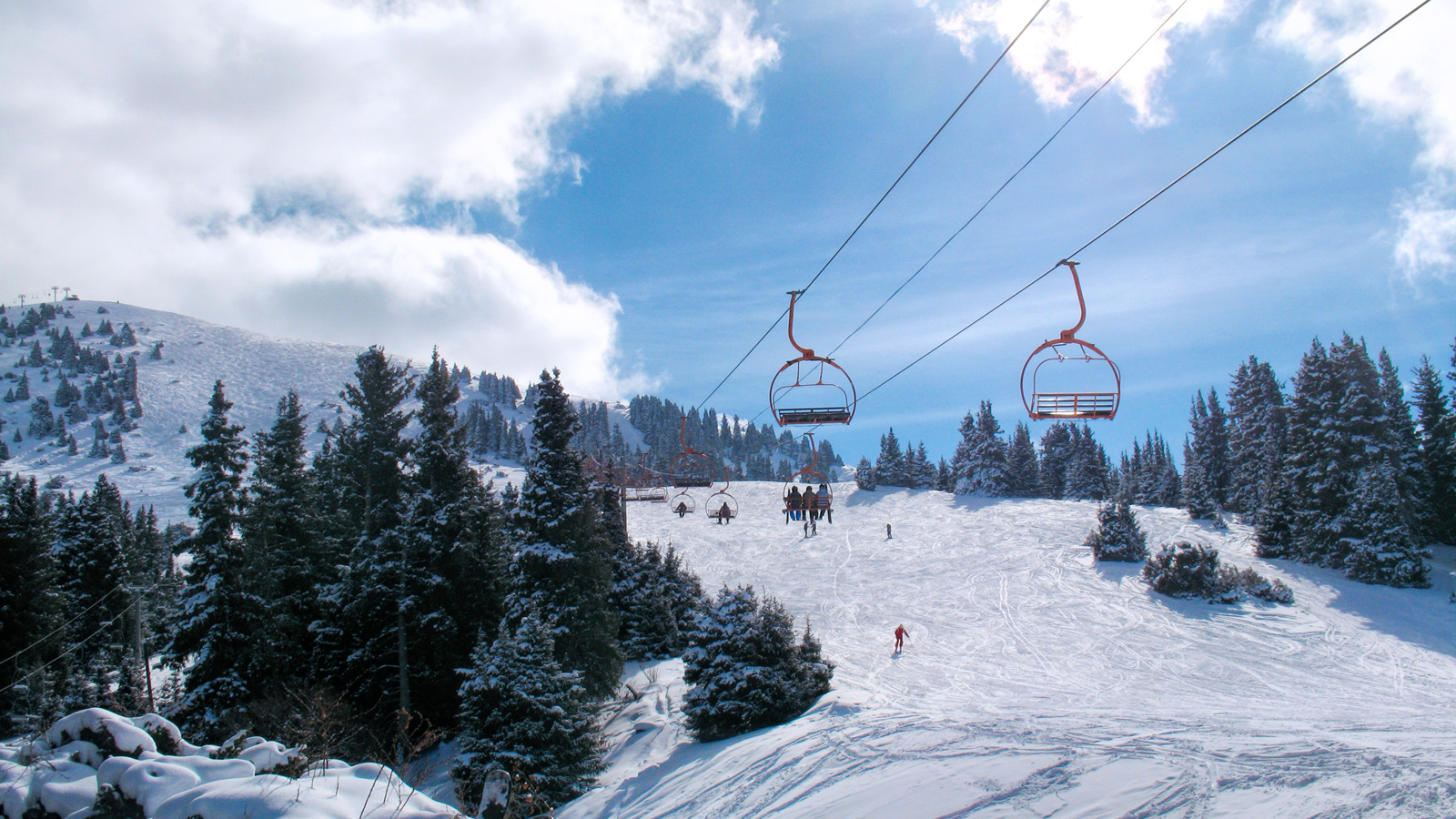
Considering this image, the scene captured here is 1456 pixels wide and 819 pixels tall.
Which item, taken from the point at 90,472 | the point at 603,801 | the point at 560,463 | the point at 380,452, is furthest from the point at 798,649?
the point at 90,472

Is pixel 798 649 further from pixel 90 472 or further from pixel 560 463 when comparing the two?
pixel 90 472

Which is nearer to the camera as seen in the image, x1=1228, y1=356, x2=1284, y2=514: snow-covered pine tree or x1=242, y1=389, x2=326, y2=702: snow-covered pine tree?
x1=242, y1=389, x2=326, y2=702: snow-covered pine tree

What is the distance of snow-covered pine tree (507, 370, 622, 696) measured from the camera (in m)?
25.5

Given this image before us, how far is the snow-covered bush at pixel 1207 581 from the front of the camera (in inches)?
1501

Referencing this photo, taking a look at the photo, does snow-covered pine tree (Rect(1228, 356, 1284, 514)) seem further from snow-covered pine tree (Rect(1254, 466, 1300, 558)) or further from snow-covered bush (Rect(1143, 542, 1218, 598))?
snow-covered bush (Rect(1143, 542, 1218, 598))

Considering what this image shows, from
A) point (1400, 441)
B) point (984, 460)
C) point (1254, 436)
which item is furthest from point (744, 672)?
point (984, 460)

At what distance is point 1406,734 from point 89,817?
2394 cm

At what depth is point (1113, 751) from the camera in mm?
15172

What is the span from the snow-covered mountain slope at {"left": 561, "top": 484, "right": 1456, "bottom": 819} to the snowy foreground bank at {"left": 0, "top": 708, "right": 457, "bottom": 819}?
29.3 feet

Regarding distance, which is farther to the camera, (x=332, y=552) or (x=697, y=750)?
(x=332, y=552)

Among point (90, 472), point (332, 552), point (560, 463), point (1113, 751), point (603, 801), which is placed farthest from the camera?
point (90, 472)

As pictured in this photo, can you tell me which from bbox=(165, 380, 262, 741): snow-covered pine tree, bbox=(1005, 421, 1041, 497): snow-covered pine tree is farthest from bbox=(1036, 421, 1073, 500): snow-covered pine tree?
bbox=(165, 380, 262, 741): snow-covered pine tree

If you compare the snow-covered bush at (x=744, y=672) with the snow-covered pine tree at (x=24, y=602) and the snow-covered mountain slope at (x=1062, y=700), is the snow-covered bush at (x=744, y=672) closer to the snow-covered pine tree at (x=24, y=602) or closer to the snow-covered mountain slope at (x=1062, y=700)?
the snow-covered mountain slope at (x=1062, y=700)

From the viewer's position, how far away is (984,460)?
86.5m
